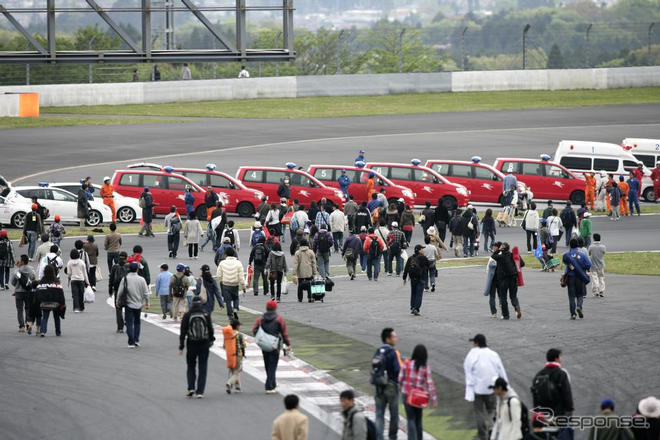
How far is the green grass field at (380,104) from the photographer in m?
63.0

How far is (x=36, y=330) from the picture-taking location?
2125cm

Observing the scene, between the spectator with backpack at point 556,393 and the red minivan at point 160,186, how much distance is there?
24.8 m

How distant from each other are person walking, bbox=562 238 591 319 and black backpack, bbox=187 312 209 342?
796 cm

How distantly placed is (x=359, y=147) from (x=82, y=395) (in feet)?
119

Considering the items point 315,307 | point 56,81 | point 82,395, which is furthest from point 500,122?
point 82,395

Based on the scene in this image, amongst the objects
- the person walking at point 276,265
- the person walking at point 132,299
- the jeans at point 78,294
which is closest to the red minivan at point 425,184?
the person walking at point 276,265

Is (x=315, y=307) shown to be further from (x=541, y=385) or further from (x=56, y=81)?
(x=56, y=81)

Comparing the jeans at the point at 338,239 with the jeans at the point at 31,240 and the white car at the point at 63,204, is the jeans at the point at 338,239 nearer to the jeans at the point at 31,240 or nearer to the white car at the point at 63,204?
the white car at the point at 63,204

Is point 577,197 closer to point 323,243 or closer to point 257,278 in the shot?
point 323,243

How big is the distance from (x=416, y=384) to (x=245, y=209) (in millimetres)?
24809

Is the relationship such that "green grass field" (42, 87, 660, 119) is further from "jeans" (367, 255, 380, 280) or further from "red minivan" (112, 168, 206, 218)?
"jeans" (367, 255, 380, 280)

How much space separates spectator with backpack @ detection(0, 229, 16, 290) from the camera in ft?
83.3

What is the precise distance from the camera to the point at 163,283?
857 inches

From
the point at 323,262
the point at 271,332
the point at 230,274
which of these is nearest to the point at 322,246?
the point at 323,262
